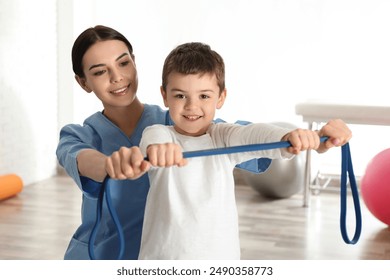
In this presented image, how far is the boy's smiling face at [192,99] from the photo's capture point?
1.52 meters

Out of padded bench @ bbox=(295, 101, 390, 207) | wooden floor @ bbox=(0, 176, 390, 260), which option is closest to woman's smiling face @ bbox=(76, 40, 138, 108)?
wooden floor @ bbox=(0, 176, 390, 260)

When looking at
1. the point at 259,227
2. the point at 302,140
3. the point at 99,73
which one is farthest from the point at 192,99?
the point at 259,227

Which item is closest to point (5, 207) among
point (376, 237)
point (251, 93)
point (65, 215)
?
point (65, 215)

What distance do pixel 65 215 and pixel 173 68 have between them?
2.77m

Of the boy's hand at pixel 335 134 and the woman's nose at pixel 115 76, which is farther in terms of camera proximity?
the woman's nose at pixel 115 76

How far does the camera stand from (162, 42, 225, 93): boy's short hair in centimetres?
153

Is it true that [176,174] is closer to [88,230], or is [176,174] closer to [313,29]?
[88,230]

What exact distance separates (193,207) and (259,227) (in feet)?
8.17

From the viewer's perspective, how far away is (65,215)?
4145 millimetres

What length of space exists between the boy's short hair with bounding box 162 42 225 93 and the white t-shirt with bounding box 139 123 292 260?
14cm

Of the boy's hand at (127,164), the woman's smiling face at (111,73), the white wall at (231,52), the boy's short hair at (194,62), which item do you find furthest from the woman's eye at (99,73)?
the white wall at (231,52)

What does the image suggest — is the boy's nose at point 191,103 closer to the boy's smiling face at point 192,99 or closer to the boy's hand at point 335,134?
the boy's smiling face at point 192,99

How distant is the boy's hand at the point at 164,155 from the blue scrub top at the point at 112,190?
451 millimetres

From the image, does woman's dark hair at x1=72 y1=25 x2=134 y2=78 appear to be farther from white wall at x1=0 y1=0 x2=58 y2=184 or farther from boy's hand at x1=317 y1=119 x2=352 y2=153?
white wall at x1=0 y1=0 x2=58 y2=184
